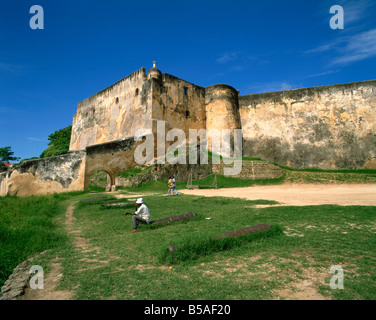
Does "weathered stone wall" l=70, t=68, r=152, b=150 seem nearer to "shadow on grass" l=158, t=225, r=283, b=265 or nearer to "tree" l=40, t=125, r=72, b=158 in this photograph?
"tree" l=40, t=125, r=72, b=158

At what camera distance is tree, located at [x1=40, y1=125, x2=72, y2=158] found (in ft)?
104

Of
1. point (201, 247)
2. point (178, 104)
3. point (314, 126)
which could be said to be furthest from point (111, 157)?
point (314, 126)

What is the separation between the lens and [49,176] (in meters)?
15.1

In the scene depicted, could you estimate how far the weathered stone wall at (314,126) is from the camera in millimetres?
18625

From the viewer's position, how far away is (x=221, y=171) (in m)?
17.5

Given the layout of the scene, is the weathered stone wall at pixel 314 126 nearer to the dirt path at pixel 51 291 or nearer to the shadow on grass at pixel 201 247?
the shadow on grass at pixel 201 247

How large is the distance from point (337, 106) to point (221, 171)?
11.0 m

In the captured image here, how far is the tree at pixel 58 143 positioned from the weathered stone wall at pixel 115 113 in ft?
13.1

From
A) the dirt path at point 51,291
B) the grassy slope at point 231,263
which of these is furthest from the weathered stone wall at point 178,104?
the dirt path at point 51,291

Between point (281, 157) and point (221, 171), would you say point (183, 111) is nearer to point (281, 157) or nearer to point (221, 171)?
point (221, 171)

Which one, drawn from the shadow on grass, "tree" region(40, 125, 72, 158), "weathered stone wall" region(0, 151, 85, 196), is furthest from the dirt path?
"tree" region(40, 125, 72, 158)

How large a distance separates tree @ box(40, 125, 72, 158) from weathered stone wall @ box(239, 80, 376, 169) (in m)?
23.9
